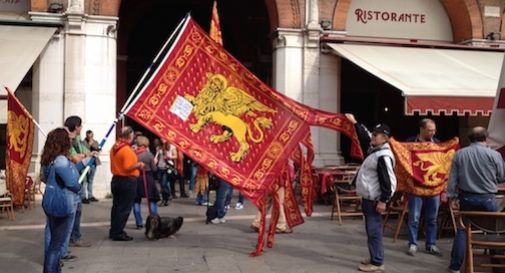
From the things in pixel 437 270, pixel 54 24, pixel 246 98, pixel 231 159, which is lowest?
pixel 437 270

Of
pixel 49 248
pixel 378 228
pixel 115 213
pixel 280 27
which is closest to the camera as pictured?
pixel 49 248

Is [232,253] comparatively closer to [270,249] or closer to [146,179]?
[270,249]

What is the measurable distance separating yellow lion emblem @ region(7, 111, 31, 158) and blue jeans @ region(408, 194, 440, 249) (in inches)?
204

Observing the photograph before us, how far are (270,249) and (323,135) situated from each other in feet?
21.3

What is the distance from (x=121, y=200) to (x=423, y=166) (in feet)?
13.9

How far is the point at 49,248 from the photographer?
5.69m

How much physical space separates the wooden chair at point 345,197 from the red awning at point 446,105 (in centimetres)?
184

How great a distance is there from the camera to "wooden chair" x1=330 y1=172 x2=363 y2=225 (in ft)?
32.3

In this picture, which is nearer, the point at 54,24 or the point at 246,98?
the point at 246,98

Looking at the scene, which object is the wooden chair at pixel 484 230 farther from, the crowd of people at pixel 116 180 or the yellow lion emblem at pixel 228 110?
the crowd of people at pixel 116 180

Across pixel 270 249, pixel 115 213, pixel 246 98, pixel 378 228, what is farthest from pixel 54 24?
pixel 378 228

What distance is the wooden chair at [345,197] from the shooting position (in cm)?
985

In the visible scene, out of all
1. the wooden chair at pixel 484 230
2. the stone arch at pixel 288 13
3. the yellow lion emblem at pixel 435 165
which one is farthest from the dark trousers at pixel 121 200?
the stone arch at pixel 288 13

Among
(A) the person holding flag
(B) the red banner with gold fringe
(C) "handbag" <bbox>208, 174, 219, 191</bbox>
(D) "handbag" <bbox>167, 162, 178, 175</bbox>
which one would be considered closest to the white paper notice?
(B) the red banner with gold fringe
